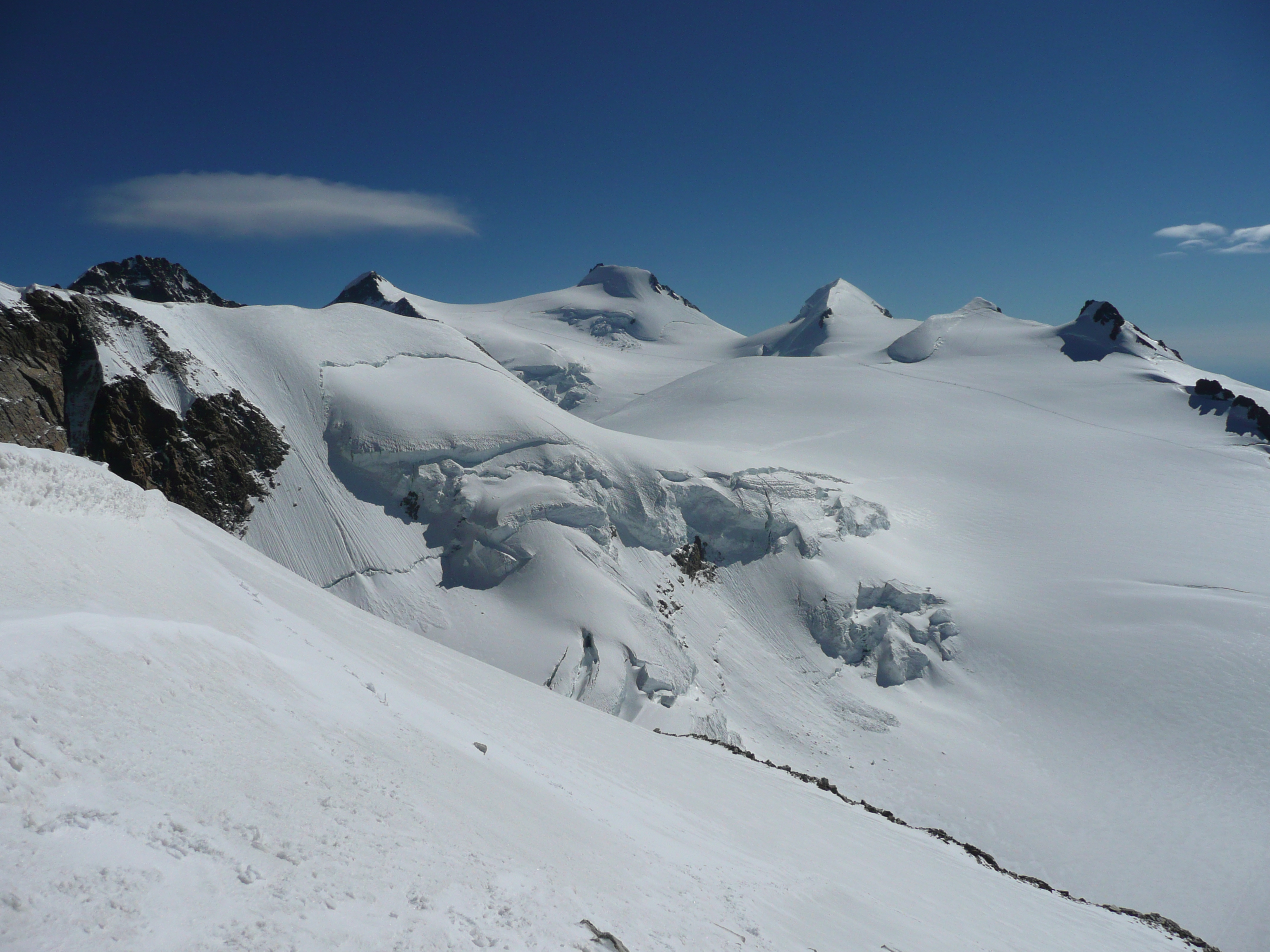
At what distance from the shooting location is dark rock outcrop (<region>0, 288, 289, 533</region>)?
61.9ft

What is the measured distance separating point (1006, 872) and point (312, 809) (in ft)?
52.5

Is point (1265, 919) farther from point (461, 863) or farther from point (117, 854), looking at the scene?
point (117, 854)

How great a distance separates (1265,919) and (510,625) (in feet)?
69.4

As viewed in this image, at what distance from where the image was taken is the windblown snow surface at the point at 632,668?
552 cm

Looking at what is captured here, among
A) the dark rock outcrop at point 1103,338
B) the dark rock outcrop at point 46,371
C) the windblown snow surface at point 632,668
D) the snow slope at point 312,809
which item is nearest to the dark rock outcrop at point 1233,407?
the windblown snow surface at point 632,668

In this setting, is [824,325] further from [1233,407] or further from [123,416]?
[123,416]

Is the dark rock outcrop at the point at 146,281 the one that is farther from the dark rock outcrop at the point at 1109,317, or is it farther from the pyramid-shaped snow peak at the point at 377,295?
the dark rock outcrop at the point at 1109,317

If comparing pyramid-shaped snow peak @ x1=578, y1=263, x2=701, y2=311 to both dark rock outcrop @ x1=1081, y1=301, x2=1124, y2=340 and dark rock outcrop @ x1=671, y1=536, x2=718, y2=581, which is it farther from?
dark rock outcrop @ x1=671, y1=536, x2=718, y2=581

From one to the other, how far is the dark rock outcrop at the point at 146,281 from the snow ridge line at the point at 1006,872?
72592 millimetres

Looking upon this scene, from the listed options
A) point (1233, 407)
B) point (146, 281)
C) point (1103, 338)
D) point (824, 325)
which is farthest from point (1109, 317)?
point (146, 281)

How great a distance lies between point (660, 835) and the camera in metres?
9.33

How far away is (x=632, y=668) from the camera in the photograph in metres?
22.2

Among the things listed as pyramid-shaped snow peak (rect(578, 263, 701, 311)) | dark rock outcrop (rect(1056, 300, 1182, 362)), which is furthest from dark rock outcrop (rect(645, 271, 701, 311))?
dark rock outcrop (rect(1056, 300, 1182, 362))

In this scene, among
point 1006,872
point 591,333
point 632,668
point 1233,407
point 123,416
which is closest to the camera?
point 1006,872
